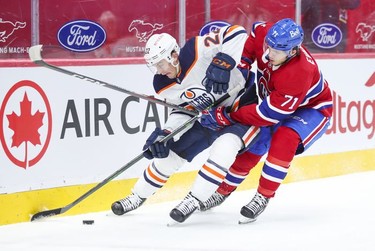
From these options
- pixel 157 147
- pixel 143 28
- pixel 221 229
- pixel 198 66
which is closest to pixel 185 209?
pixel 221 229

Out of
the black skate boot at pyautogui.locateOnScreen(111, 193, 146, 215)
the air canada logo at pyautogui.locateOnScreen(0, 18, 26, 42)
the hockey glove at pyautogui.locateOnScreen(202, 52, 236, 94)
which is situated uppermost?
the hockey glove at pyautogui.locateOnScreen(202, 52, 236, 94)

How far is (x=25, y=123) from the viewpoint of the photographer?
5.22 m

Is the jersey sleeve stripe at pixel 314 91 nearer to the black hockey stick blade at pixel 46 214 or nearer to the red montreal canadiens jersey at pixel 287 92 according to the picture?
the red montreal canadiens jersey at pixel 287 92

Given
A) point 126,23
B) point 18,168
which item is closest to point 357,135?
point 126,23

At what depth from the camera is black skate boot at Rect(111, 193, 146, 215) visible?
5355 mm

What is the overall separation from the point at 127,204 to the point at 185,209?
A: 17.3 inches

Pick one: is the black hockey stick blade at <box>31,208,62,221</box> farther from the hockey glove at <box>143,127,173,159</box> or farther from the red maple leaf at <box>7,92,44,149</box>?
the hockey glove at <box>143,127,173,159</box>

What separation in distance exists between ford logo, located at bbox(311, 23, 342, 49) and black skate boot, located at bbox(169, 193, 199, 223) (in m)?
2.58

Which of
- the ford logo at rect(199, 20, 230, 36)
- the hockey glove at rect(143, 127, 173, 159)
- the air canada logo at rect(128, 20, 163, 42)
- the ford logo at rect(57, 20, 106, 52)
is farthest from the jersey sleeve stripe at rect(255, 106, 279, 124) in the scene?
the ford logo at rect(199, 20, 230, 36)

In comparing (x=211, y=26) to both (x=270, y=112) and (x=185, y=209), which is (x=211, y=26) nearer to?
(x=270, y=112)

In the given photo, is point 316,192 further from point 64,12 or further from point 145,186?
point 64,12

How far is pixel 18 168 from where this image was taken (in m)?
5.20

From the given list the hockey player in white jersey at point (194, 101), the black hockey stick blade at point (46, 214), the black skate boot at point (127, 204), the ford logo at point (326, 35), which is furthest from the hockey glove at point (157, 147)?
Answer: the ford logo at point (326, 35)

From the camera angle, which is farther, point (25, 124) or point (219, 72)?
point (25, 124)
